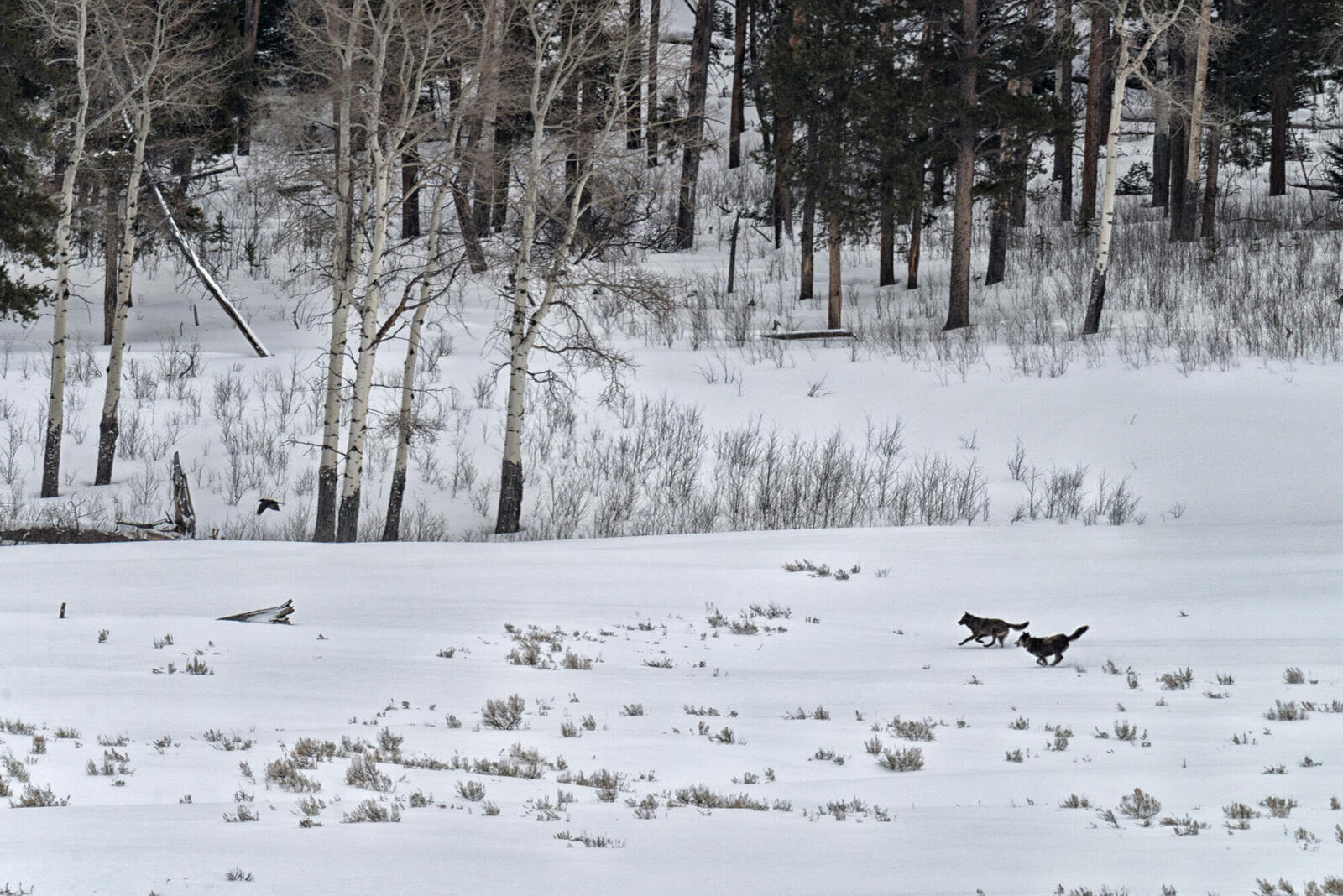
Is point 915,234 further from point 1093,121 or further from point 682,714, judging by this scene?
point 682,714

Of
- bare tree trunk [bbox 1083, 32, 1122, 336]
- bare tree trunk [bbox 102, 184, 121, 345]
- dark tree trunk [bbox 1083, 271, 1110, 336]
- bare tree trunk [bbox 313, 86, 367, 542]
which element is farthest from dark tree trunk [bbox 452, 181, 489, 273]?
dark tree trunk [bbox 1083, 271, 1110, 336]

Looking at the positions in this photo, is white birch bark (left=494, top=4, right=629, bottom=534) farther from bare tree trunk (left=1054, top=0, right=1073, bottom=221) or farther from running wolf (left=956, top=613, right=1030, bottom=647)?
bare tree trunk (left=1054, top=0, right=1073, bottom=221)

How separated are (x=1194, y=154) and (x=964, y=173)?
24.8ft

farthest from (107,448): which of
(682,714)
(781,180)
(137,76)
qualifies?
(682,714)

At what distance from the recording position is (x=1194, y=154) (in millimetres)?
27438

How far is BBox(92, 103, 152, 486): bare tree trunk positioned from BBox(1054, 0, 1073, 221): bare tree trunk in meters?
16.2

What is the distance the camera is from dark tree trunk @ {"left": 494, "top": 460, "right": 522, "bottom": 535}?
639 inches

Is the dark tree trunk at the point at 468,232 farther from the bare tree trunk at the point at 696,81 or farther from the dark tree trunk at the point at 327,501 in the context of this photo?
the bare tree trunk at the point at 696,81

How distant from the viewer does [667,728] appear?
620 centimetres

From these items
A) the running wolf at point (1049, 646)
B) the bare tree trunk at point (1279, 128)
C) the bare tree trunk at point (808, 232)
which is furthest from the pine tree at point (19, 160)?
the bare tree trunk at point (1279, 128)

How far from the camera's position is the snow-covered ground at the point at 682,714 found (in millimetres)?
3971

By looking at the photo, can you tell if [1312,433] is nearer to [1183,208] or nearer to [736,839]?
[1183,208]

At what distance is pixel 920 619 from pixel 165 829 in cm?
672

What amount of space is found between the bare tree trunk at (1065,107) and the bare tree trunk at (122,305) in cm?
1625
